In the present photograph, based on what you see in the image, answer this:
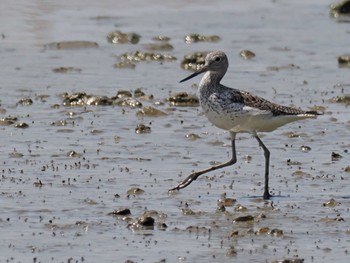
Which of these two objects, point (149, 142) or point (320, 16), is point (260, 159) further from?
point (320, 16)

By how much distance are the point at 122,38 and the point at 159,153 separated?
8.80 m

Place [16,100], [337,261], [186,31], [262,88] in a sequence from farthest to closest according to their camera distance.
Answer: [186,31] → [262,88] → [16,100] → [337,261]

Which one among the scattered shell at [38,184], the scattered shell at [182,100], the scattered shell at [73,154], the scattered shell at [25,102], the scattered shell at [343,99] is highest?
the scattered shell at [343,99]

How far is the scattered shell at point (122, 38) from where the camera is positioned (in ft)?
81.6

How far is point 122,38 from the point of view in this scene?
2494 centimetres

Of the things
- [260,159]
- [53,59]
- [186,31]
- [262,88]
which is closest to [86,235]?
[260,159]

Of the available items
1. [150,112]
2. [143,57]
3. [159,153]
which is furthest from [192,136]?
[143,57]

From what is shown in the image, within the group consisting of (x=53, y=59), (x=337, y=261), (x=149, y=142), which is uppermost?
(x=53, y=59)

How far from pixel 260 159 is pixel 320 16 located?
12923mm

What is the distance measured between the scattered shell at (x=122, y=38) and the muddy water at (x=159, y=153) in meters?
0.23

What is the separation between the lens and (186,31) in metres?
26.5

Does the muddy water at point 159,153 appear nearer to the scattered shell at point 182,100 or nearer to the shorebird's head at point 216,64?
the scattered shell at point 182,100

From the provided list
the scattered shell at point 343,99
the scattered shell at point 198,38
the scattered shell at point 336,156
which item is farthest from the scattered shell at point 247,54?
the scattered shell at point 336,156

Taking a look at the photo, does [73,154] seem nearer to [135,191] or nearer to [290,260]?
[135,191]
